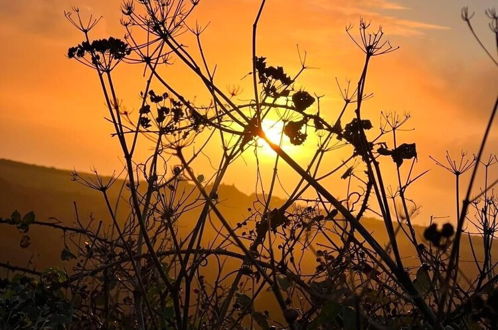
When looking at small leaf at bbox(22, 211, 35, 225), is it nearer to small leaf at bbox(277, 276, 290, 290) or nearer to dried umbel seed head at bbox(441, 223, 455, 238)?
small leaf at bbox(277, 276, 290, 290)

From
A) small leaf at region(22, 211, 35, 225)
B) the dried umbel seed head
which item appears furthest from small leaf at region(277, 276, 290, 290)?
small leaf at region(22, 211, 35, 225)

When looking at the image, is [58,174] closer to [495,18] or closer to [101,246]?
[101,246]

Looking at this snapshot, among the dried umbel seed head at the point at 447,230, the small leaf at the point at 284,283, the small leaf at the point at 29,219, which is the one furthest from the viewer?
the small leaf at the point at 29,219

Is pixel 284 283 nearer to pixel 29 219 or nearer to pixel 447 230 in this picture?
pixel 447 230

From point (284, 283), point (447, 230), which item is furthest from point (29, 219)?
point (447, 230)

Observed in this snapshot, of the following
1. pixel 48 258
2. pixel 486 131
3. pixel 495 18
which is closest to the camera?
pixel 486 131

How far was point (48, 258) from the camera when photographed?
28.9 meters

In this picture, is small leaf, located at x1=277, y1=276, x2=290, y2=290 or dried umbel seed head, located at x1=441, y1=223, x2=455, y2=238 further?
small leaf, located at x1=277, y1=276, x2=290, y2=290

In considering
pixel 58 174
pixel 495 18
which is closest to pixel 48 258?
pixel 58 174

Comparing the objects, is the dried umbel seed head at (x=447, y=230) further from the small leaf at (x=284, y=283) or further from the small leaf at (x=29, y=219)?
the small leaf at (x=29, y=219)

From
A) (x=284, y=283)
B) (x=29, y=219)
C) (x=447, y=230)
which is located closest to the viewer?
(x=447, y=230)

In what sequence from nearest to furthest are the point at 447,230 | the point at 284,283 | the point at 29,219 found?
1. the point at 447,230
2. the point at 284,283
3. the point at 29,219

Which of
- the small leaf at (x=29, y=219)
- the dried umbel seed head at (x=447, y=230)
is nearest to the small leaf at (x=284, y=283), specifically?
the dried umbel seed head at (x=447, y=230)

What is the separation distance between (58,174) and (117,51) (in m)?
37.2
